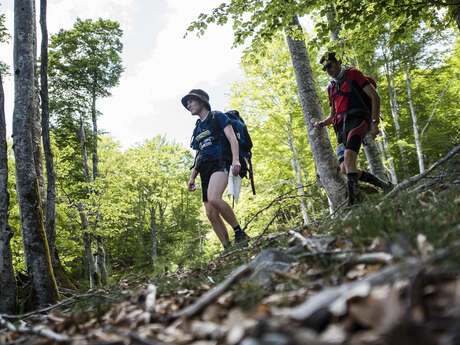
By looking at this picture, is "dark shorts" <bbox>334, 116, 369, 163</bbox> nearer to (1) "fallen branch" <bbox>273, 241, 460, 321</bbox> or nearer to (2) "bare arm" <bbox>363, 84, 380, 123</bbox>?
(2) "bare arm" <bbox>363, 84, 380, 123</bbox>

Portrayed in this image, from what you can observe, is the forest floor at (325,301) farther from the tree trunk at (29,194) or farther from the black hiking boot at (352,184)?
the black hiking boot at (352,184)

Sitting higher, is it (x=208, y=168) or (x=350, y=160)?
(x=208, y=168)

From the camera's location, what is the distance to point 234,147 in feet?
13.2

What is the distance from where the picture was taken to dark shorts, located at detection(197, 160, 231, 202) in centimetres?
408

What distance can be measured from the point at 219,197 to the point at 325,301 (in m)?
3.15

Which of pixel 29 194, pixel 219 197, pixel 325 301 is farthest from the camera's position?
pixel 219 197

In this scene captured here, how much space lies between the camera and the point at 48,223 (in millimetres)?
5594

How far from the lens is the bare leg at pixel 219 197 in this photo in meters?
3.88

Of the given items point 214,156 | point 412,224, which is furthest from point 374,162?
point 412,224

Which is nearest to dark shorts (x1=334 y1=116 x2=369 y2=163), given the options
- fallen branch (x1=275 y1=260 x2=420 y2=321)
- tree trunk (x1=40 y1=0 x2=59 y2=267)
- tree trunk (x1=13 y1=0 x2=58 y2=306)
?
fallen branch (x1=275 y1=260 x2=420 y2=321)

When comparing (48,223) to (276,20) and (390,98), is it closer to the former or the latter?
(276,20)

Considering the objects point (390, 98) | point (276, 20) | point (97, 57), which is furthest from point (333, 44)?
point (97, 57)

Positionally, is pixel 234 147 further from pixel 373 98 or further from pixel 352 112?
pixel 373 98

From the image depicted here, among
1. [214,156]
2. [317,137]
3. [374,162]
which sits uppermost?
[317,137]
